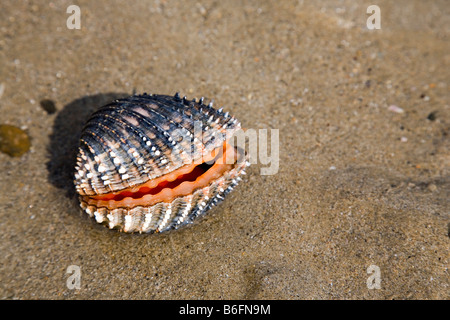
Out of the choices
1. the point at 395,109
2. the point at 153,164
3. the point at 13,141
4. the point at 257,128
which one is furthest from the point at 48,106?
the point at 395,109

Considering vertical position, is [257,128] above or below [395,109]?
below

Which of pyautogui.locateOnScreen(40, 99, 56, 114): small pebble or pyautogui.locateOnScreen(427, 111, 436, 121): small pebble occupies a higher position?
pyautogui.locateOnScreen(40, 99, 56, 114): small pebble

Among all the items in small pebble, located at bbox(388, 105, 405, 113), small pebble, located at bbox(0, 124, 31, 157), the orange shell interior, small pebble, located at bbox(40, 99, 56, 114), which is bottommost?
the orange shell interior

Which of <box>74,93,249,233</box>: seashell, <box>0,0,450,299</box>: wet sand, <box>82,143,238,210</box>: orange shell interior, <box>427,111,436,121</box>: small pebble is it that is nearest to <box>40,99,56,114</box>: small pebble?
<box>0,0,450,299</box>: wet sand

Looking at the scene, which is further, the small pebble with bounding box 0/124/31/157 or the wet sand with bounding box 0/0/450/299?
the small pebble with bounding box 0/124/31/157

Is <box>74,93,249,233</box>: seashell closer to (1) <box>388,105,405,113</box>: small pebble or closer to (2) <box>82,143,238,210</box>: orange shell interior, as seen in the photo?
(2) <box>82,143,238,210</box>: orange shell interior

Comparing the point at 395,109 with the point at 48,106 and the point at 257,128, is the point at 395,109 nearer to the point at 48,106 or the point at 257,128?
the point at 257,128
